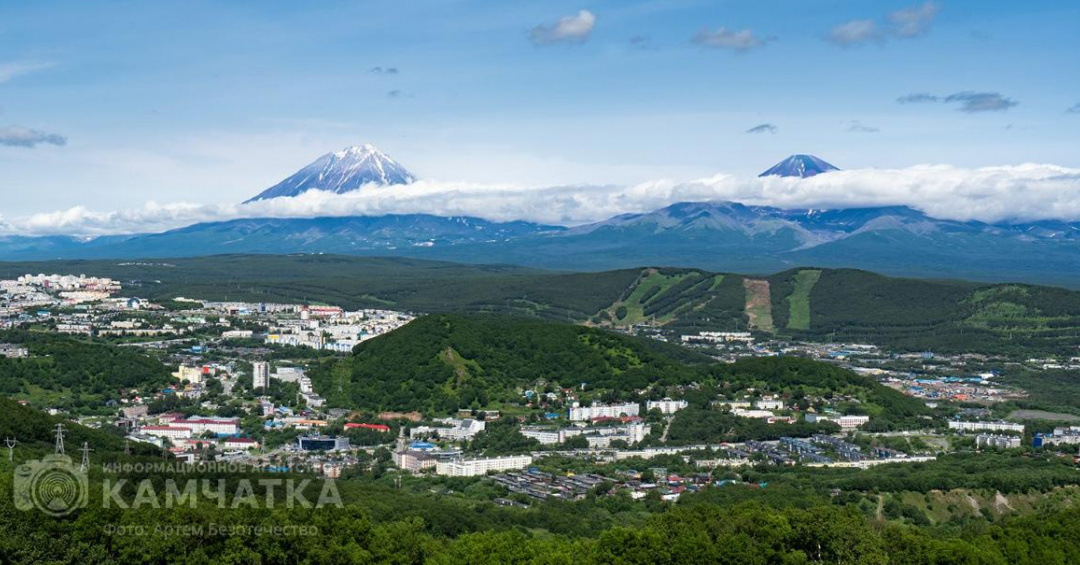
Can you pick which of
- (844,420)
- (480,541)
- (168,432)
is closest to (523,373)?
(844,420)

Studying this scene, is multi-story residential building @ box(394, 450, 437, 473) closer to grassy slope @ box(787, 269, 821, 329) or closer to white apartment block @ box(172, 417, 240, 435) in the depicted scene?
white apartment block @ box(172, 417, 240, 435)

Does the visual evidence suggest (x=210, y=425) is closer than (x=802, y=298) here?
Yes

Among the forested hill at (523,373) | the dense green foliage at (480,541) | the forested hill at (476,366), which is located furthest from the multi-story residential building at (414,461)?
the dense green foliage at (480,541)

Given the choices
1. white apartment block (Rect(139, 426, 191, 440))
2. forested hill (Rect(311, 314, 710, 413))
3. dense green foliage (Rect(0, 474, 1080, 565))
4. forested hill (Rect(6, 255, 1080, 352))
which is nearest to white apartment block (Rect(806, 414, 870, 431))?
forested hill (Rect(311, 314, 710, 413))

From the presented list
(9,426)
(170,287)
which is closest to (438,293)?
(170,287)

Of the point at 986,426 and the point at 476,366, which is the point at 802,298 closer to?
the point at 986,426

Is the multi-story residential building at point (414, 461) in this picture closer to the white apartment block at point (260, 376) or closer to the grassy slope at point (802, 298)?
the white apartment block at point (260, 376)

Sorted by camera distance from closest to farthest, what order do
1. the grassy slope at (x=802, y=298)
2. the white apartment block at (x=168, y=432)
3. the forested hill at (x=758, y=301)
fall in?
the white apartment block at (x=168, y=432) < the forested hill at (x=758, y=301) < the grassy slope at (x=802, y=298)

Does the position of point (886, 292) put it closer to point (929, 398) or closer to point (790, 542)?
point (929, 398)
